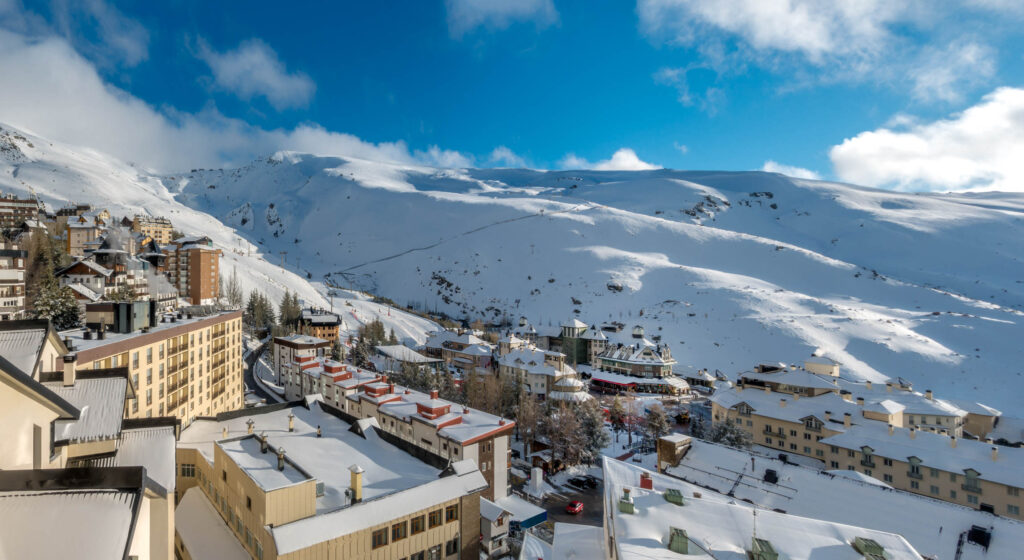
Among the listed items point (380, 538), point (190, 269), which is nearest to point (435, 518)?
point (380, 538)

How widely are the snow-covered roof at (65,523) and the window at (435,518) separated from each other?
1328 cm

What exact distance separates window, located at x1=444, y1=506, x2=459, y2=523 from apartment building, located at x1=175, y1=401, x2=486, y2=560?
0.04 metres

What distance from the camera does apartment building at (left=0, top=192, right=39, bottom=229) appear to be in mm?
69375

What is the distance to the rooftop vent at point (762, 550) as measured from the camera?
12.4 m

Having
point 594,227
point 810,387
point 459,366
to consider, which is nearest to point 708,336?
point 810,387

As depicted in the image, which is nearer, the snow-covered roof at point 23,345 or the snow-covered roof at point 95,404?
the snow-covered roof at point 23,345

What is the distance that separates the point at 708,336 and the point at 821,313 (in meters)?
28.1

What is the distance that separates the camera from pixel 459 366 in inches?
2972

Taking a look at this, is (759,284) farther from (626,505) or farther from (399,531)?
(399,531)

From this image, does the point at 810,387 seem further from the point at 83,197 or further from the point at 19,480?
the point at 83,197

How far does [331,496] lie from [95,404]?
25.9 ft

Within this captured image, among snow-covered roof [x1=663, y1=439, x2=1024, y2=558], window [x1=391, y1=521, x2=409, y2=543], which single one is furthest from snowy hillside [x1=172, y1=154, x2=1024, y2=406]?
window [x1=391, y1=521, x2=409, y2=543]

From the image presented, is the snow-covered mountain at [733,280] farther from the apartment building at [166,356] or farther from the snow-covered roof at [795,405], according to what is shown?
the apartment building at [166,356]

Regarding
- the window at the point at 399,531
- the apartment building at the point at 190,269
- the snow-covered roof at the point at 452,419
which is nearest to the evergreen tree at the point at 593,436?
the snow-covered roof at the point at 452,419
